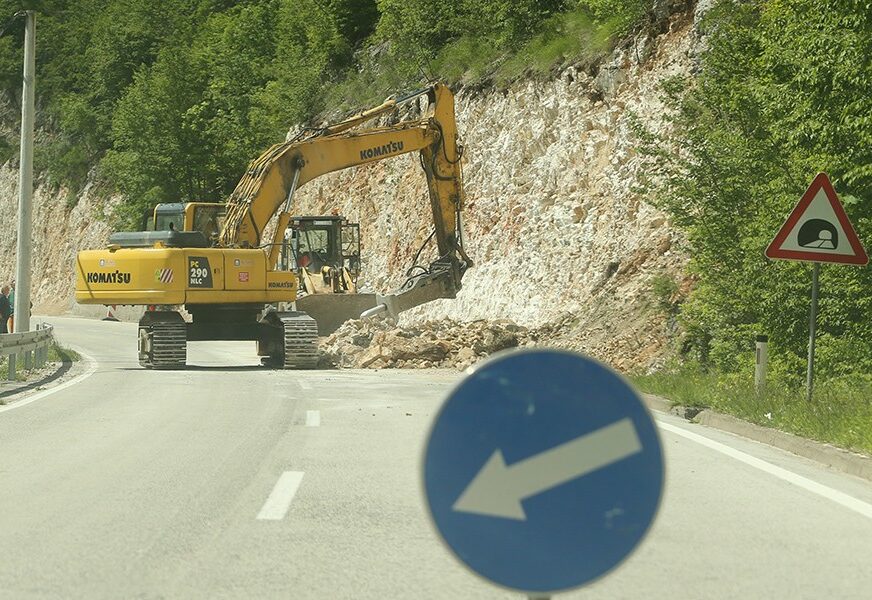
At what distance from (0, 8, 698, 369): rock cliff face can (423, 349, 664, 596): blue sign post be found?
2065 centimetres

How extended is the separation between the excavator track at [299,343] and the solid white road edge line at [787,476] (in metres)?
13.2

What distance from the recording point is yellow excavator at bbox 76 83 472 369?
25.3 m

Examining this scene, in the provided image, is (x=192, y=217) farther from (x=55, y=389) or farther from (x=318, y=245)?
→ (x=55, y=389)

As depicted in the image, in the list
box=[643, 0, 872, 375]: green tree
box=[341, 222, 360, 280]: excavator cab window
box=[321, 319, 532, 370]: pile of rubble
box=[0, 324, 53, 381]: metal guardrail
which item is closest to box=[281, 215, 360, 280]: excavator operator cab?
box=[341, 222, 360, 280]: excavator cab window

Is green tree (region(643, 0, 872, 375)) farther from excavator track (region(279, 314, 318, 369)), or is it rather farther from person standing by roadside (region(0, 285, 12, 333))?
person standing by roadside (region(0, 285, 12, 333))

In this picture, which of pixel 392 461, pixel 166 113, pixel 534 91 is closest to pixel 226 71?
pixel 166 113

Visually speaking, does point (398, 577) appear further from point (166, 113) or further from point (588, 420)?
point (166, 113)

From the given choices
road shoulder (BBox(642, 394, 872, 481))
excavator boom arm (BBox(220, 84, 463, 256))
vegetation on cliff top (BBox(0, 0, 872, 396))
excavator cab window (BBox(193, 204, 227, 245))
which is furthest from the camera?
excavator cab window (BBox(193, 204, 227, 245))

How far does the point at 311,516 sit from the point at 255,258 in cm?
1830

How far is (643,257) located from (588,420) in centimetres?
2649

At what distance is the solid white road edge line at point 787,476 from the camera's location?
8652mm

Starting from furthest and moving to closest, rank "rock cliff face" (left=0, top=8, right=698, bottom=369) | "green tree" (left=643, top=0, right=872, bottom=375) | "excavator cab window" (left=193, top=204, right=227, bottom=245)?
"excavator cab window" (left=193, top=204, right=227, bottom=245) < "rock cliff face" (left=0, top=8, right=698, bottom=369) < "green tree" (left=643, top=0, right=872, bottom=375)

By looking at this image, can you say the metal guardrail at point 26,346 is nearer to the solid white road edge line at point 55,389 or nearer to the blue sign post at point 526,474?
the solid white road edge line at point 55,389

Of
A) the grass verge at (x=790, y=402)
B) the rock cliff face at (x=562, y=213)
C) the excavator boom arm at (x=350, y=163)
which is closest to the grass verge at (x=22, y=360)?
the excavator boom arm at (x=350, y=163)
